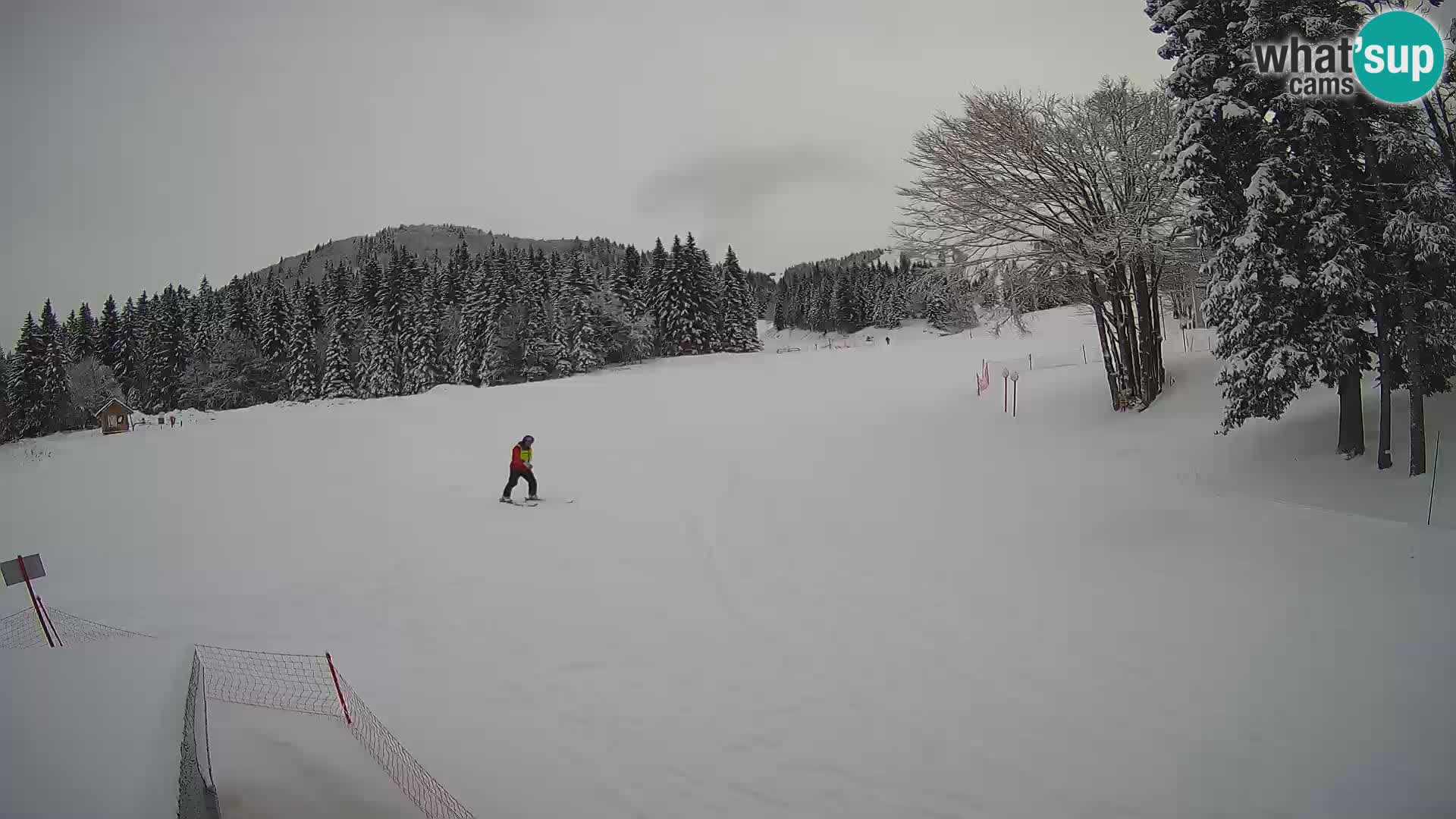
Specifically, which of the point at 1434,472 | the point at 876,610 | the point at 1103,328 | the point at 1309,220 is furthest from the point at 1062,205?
the point at 876,610

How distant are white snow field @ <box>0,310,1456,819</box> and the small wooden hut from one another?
1166 centimetres

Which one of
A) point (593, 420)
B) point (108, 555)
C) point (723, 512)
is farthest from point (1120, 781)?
point (593, 420)

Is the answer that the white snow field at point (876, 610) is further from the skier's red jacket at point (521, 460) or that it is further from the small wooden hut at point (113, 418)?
the small wooden hut at point (113, 418)

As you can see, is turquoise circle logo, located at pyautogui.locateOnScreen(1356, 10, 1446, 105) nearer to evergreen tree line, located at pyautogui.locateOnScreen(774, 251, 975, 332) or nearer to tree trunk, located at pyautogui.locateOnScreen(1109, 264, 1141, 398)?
tree trunk, located at pyautogui.locateOnScreen(1109, 264, 1141, 398)

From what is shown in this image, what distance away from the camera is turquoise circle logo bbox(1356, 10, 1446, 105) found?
8.55m

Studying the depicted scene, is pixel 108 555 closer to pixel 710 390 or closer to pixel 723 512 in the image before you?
pixel 723 512

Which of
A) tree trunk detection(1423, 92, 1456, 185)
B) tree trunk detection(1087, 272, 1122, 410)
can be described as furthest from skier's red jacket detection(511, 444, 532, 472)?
tree trunk detection(1423, 92, 1456, 185)

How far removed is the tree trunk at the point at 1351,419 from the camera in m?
9.53

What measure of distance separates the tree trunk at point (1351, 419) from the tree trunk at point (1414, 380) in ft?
2.46

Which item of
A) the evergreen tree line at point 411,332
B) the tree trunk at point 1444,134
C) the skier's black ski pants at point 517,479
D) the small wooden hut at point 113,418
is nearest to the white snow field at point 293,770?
the skier's black ski pants at point 517,479

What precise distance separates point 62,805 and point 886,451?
49.6 feet

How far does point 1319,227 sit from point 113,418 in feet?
129

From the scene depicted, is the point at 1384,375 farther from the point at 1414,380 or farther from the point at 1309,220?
the point at 1309,220

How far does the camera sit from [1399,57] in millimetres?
8664
